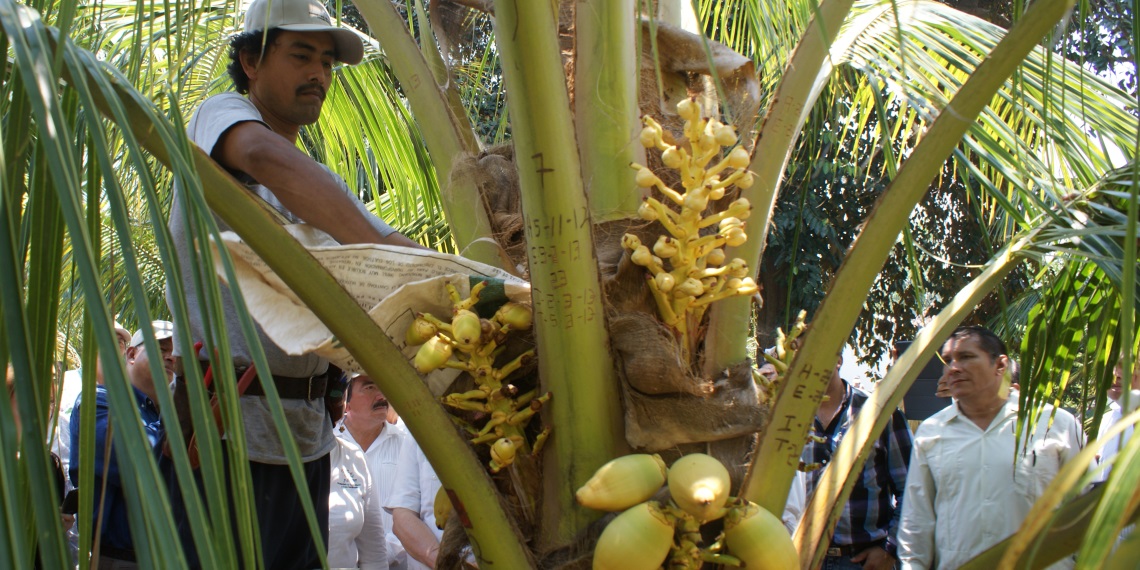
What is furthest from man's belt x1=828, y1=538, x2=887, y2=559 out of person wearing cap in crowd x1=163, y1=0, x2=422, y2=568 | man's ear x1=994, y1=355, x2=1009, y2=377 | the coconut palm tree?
person wearing cap in crowd x1=163, y1=0, x2=422, y2=568

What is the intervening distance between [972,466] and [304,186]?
289 centimetres

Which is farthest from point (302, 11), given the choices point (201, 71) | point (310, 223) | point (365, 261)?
point (201, 71)

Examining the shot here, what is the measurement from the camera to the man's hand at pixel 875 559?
4043 mm

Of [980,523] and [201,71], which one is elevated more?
[201,71]

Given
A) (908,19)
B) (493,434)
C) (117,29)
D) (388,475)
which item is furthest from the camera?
(388,475)

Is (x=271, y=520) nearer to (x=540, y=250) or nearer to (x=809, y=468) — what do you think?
(x=540, y=250)

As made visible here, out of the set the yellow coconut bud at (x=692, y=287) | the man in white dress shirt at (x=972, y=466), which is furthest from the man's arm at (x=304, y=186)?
the man in white dress shirt at (x=972, y=466)

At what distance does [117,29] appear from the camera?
2762 mm

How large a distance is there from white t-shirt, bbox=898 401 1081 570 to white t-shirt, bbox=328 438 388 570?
2161 mm

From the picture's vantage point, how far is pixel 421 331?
5.60 ft

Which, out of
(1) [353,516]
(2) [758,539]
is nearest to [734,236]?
(2) [758,539]

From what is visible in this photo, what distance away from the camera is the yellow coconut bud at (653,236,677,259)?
171 centimetres

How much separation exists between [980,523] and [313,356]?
104 inches

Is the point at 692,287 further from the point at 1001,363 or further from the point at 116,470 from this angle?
the point at 1001,363
